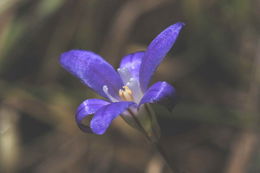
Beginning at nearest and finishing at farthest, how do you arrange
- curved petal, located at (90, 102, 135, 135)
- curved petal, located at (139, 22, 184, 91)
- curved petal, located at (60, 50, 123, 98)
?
1. curved petal, located at (90, 102, 135, 135)
2. curved petal, located at (139, 22, 184, 91)
3. curved petal, located at (60, 50, 123, 98)

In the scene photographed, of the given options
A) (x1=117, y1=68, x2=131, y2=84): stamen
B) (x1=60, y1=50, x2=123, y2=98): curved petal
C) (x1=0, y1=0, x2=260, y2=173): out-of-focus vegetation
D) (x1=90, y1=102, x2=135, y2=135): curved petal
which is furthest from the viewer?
(x1=0, y1=0, x2=260, y2=173): out-of-focus vegetation

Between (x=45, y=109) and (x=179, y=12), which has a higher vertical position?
(x=179, y=12)

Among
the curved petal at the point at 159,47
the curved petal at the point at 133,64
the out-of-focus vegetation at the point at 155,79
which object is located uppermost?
the curved petal at the point at 159,47

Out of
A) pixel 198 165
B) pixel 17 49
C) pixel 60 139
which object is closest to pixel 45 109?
pixel 60 139

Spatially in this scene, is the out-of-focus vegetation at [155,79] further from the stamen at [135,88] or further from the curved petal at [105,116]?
the curved petal at [105,116]

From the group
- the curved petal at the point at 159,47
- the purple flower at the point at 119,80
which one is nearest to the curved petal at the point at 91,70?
the purple flower at the point at 119,80

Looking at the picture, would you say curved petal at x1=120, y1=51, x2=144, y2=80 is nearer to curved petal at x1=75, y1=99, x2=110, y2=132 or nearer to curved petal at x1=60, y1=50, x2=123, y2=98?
curved petal at x1=60, y1=50, x2=123, y2=98

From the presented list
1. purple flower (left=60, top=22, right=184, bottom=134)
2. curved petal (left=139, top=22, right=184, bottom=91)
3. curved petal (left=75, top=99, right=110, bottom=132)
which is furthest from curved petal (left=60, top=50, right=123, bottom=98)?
curved petal (left=139, top=22, right=184, bottom=91)

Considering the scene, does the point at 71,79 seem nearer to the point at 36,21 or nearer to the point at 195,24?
the point at 36,21
